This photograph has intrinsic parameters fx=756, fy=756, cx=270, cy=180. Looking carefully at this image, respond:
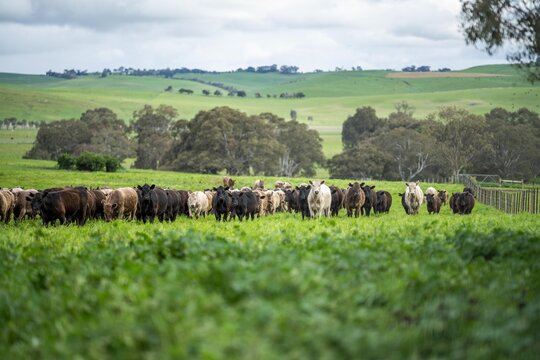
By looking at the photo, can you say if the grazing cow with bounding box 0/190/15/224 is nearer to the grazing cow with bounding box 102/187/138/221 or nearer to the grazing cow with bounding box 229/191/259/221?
the grazing cow with bounding box 102/187/138/221

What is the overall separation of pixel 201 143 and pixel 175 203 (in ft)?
189

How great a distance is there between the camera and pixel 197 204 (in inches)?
1261

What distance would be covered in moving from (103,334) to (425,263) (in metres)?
5.42

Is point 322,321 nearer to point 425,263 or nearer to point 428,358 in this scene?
point 428,358

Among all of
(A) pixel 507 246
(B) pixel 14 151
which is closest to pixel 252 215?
(A) pixel 507 246

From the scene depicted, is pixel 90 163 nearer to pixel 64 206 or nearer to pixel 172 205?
pixel 172 205

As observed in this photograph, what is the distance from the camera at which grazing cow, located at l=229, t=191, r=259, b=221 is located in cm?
2953

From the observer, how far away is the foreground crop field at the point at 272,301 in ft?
22.4

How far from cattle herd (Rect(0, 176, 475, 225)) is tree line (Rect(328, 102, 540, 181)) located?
53.5 metres

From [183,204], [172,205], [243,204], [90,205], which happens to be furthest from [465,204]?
[90,205]

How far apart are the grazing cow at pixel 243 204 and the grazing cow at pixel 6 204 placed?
27.4 ft

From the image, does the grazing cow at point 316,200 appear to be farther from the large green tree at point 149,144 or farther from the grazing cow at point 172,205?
the large green tree at point 149,144

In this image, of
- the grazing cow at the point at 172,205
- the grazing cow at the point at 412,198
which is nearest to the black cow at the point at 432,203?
the grazing cow at the point at 412,198

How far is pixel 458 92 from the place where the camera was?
194 metres
